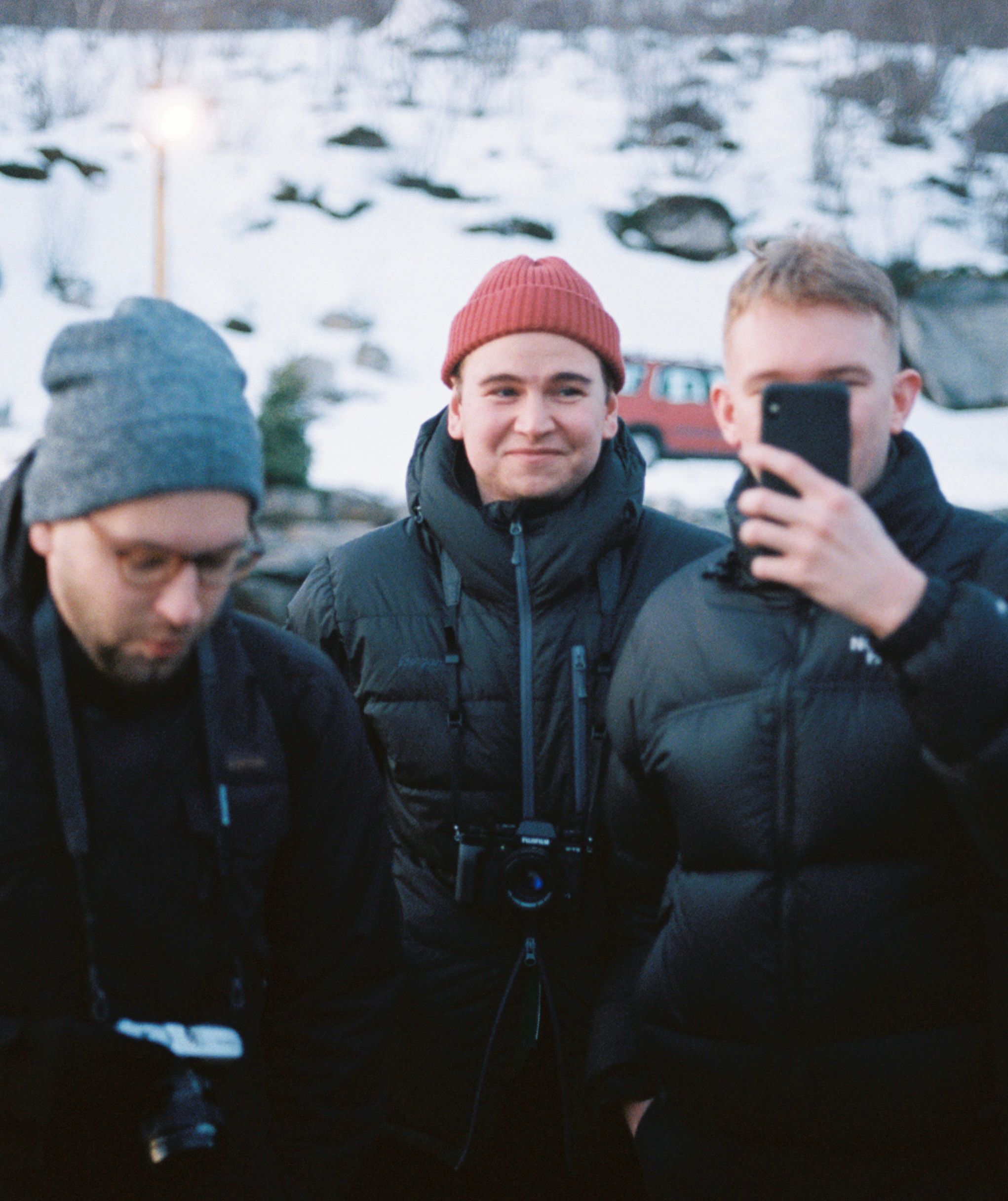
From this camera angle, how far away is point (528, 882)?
7.16 ft

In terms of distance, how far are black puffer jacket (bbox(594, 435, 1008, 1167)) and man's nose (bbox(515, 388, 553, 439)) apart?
759 mm

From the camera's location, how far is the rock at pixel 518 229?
593 inches

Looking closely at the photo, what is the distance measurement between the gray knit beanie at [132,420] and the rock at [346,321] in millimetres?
12800

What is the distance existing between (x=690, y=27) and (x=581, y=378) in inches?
848

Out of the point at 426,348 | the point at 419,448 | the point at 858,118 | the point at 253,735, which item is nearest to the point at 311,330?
the point at 426,348

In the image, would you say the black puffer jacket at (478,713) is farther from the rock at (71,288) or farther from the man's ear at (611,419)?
the rock at (71,288)

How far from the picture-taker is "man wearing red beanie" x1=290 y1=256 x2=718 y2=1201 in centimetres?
220

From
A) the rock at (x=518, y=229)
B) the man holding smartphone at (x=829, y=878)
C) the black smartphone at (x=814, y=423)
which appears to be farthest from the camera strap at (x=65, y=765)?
the rock at (x=518, y=229)

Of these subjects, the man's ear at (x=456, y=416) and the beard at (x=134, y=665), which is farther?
the man's ear at (x=456, y=416)

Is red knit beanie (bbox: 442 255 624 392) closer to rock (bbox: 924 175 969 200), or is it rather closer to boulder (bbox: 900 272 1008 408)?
boulder (bbox: 900 272 1008 408)

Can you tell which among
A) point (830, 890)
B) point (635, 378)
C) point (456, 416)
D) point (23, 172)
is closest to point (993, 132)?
point (635, 378)

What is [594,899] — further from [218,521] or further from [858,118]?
[858,118]

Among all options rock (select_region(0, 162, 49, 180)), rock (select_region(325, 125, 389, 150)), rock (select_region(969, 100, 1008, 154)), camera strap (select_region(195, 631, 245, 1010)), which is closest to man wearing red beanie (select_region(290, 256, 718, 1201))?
camera strap (select_region(195, 631, 245, 1010))

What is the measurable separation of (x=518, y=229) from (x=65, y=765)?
48.1 feet
